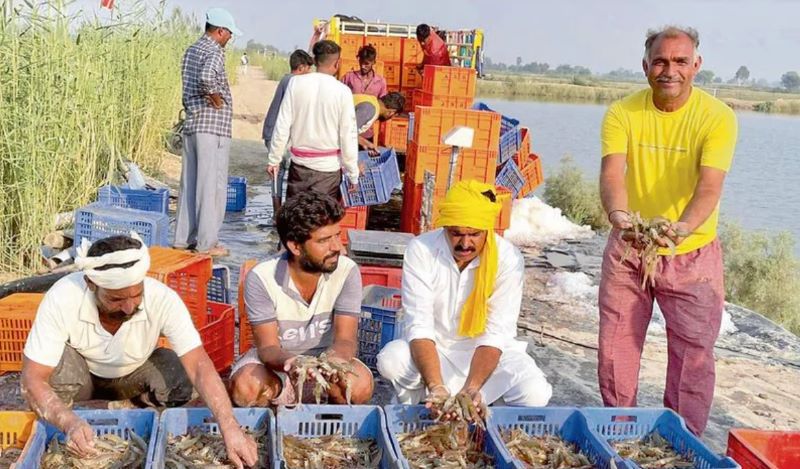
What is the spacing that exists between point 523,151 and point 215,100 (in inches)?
153

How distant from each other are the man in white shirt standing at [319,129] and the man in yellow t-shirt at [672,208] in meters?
3.01

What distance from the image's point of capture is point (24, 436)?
3.02 meters

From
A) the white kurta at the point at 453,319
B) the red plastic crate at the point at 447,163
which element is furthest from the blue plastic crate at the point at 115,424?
the red plastic crate at the point at 447,163

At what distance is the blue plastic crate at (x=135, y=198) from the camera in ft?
21.4

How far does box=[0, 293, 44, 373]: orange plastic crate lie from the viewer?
403cm

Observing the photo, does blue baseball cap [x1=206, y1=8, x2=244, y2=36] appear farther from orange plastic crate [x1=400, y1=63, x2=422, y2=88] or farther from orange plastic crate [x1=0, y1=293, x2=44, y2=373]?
orange plastic crate [x1=400, y1=63, x2=422, y2=88]

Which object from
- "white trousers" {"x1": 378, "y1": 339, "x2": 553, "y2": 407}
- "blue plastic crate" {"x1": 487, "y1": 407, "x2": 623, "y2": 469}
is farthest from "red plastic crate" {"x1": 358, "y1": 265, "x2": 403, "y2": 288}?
"blue plastic crate" {"x1": 487, "y1": 407, "x2": 623, "y2": 469}

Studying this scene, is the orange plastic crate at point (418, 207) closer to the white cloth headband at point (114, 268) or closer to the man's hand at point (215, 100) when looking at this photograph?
the man's hand at point (215, 100)

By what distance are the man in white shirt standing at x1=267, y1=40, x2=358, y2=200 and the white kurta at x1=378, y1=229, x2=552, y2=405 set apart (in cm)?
262

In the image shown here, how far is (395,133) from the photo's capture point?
30.9 ft

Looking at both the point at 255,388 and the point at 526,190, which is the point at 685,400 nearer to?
the point at 255,388

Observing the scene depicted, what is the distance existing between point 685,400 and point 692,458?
717mm

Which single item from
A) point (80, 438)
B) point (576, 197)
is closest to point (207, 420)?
point (80, 438)

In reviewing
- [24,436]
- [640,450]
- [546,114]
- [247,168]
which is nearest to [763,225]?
[247,168]
